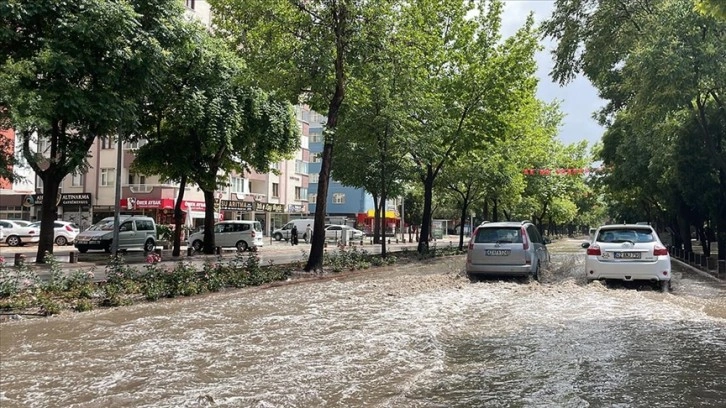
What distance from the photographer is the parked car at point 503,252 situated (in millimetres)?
14031

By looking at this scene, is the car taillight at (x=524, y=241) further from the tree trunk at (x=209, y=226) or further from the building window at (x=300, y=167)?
the building window at (x=300, y=167)

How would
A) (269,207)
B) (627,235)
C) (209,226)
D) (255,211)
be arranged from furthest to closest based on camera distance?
(269,207), (255,211), (209,226), (627,235)

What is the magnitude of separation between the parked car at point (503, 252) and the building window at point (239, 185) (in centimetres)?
4181

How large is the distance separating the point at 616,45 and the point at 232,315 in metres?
20.9

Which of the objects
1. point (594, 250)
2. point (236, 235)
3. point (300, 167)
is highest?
point (300, 167)

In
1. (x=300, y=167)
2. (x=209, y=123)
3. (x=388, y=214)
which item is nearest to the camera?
(x=209, y=123)

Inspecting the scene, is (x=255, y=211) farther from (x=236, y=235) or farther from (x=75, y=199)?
(x=236, y=235)

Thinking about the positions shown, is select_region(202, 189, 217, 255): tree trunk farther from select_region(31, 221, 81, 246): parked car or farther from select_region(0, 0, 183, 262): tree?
select_region(31, 221, 81, 246): parked car

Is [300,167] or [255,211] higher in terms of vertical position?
[300,167]

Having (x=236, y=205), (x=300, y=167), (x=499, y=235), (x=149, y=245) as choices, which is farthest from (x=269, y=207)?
(x=499, y=235)

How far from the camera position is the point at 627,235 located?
13328 millimetres

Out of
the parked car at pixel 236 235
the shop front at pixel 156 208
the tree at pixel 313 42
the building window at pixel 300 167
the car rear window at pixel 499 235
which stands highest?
the building window at pixel 300 167

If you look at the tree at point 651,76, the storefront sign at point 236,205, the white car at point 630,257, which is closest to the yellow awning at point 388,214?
the storefront sign at point 236,205

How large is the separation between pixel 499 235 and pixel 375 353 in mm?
8175
